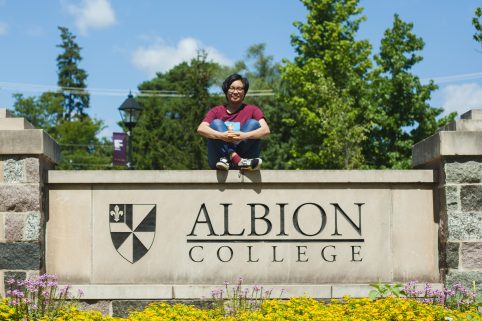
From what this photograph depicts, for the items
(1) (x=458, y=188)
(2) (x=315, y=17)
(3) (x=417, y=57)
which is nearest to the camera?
(1) (x=458, y=188)

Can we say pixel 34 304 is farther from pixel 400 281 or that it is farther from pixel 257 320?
pixel 400 281

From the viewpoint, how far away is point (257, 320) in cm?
596

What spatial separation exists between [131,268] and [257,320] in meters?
2.02

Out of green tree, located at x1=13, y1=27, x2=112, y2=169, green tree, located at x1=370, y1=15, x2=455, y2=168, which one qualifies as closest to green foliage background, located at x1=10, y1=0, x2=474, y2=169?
green tree, located at x1=370, y1=15, x2=455, y2=168

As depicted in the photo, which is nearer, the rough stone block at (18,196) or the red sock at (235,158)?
the rough stone block at (18,196)

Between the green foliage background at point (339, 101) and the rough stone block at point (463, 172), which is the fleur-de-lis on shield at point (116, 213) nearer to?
the rough stone block at point (463, 172)

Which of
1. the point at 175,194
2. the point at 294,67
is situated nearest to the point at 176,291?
the point at 175,194

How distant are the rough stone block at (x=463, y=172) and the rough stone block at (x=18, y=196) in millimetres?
4236

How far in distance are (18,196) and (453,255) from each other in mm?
4509

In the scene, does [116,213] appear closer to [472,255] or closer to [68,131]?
[472,255]

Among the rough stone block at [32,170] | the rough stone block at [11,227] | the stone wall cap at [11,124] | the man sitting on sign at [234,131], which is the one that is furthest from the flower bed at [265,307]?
the stone wall cap at [11,124]

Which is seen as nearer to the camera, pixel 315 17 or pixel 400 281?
pixel 400 281

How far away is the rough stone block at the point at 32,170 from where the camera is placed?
7180 millimetres

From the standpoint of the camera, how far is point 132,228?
750 centimetres
